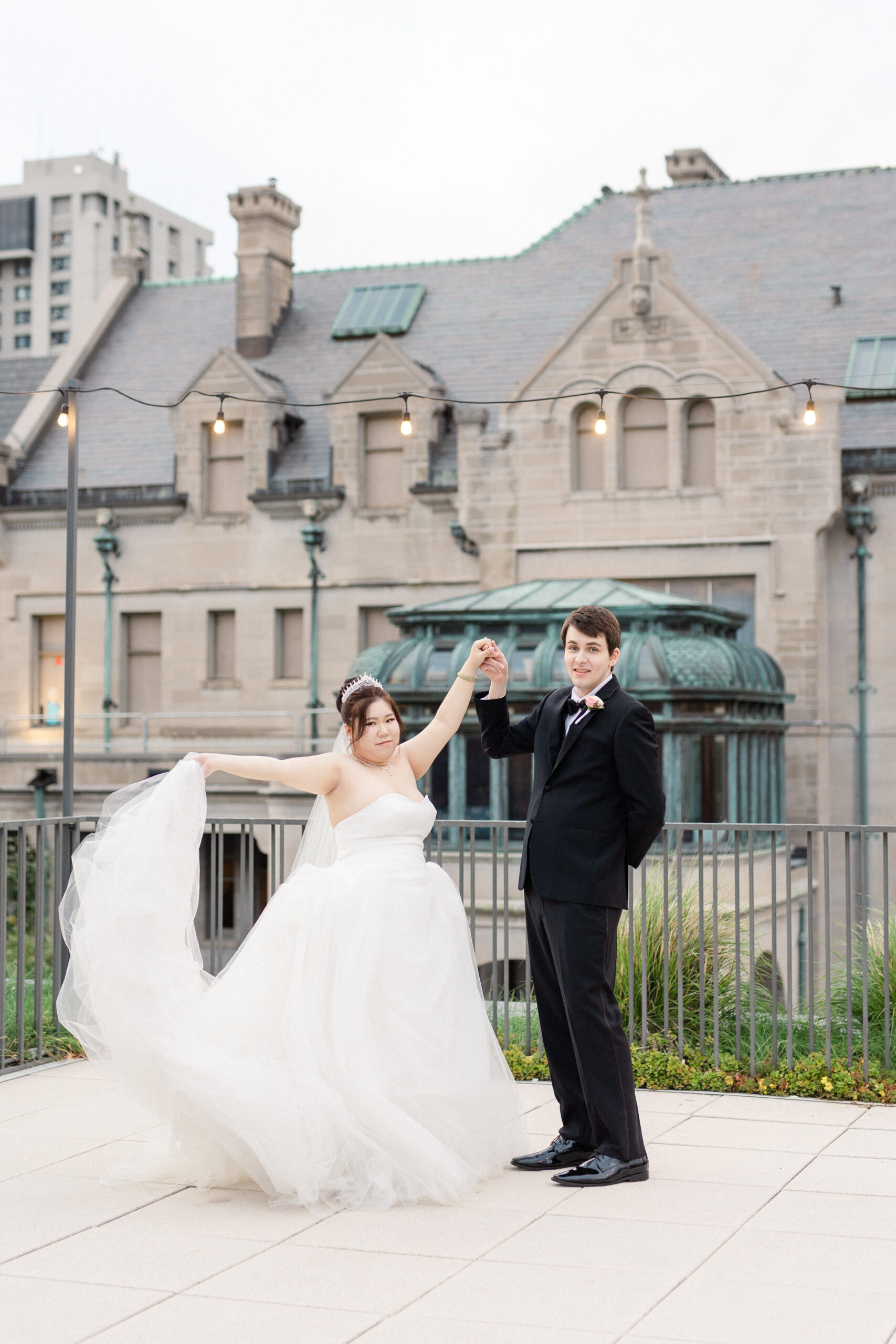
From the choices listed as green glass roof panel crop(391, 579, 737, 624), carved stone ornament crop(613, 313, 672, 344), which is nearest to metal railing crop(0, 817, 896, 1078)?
green glass roof panel crop(391, 579, 737, 624)

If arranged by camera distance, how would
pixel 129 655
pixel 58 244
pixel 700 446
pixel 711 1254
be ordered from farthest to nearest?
1. pixel 58 244
2. pixel 129 655
3. pixel 700 446
4. pixel 711 1254

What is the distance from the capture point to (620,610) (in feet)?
72.1

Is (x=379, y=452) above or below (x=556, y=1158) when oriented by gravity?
above

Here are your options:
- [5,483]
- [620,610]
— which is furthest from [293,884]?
[5,483]

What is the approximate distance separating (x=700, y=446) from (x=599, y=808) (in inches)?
765

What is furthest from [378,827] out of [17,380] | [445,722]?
[17,380]

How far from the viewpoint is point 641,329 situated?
2466cm

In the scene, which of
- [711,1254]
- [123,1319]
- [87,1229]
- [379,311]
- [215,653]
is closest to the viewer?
[123,1319]

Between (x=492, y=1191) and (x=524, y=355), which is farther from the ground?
(x=524, y=355)

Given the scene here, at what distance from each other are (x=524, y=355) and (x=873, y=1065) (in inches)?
827

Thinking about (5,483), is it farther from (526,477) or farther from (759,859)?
(759,859)

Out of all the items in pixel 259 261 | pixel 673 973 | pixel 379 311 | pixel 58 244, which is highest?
pixel 58 244

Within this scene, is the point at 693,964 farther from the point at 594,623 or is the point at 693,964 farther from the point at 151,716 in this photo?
the point at 151,716

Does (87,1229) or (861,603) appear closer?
(87,1229)
